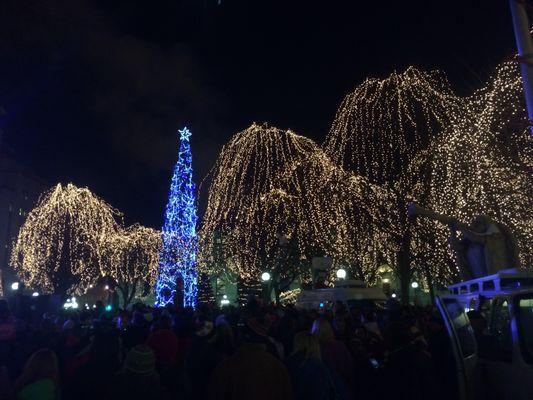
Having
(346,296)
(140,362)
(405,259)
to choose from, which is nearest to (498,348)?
(140,362)

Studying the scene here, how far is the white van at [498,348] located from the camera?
5.54m

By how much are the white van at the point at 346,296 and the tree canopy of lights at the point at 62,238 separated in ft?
87.4

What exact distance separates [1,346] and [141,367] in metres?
4.65

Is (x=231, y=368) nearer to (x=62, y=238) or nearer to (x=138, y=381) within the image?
(x=138, y=381)

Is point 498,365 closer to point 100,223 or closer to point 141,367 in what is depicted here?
point 141,367

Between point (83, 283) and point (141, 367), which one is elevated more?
point (83, 283)

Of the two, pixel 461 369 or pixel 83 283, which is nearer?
pixel 461 369

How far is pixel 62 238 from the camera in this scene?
46375 millimetres

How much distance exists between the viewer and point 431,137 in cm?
2370

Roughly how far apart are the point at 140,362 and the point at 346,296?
58.2 ft

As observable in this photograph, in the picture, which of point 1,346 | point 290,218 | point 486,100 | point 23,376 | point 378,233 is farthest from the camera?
point 290,218

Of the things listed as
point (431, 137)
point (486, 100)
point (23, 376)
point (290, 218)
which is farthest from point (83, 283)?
point (23, 376)

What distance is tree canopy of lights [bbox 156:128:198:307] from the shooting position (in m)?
28.3

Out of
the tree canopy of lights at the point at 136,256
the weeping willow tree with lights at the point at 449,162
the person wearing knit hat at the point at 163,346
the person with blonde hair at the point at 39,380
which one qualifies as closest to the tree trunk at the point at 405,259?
the weeping willow tree with lights at the point at 449,162
